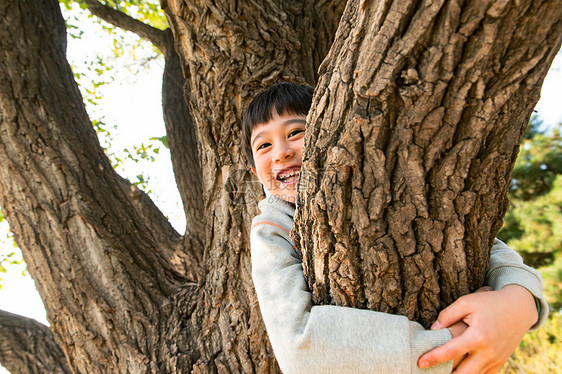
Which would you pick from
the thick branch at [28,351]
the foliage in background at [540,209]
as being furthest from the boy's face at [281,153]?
the foliage in background at [540,209]

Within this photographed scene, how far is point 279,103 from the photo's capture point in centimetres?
174

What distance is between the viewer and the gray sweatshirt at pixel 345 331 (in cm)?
102

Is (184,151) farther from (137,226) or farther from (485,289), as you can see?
(485,289)

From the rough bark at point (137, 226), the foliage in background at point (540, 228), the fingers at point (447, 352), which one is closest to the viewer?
the fingers at point (447, 352)

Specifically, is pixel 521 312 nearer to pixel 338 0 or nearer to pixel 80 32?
pixel 338 0

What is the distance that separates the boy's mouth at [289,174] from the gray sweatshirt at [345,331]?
1.43ft

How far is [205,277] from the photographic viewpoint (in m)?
2.12

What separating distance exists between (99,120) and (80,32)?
112 cm

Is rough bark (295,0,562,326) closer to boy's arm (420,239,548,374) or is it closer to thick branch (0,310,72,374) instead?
boy's arm (420,239,548,374)

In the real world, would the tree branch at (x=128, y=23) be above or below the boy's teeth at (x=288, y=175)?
above

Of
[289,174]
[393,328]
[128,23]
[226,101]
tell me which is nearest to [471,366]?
[393,328]

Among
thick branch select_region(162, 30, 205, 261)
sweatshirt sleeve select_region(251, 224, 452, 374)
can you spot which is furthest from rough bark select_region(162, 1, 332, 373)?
thick branch select_region(162, 30, 205, 261)

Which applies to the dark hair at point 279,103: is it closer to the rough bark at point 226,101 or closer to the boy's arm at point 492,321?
the rough bark at point 226,101

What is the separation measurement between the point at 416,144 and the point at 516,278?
0.59 meters
